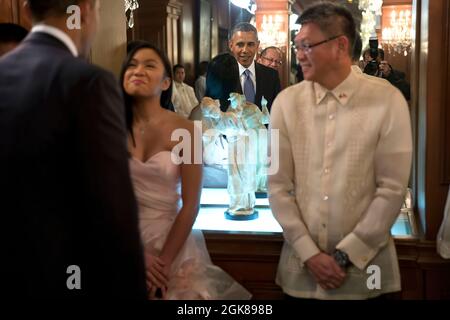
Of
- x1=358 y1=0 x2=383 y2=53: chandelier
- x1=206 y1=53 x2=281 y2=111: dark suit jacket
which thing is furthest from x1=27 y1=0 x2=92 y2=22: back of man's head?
x1=358 y1=0 x2=383 y2=53: chandelier

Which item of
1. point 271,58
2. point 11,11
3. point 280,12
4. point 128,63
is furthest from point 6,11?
point 280,12

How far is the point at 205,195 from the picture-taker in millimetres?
2604

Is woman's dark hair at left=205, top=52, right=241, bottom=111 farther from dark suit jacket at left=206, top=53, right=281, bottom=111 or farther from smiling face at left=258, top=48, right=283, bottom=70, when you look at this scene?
smiling face at left=258, top=48, right=283, bottom=70

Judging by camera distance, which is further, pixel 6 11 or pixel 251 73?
Answer: pixel 251 73

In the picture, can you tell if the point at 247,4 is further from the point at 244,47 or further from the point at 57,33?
the point at 57,33

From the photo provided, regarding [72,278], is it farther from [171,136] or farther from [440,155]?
[440,155]

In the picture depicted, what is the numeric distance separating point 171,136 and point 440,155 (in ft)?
3.19

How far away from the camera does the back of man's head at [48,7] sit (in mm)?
1153

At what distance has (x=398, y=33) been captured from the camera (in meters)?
3.93

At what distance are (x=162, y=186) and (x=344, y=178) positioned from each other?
563mm

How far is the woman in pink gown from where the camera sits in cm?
169

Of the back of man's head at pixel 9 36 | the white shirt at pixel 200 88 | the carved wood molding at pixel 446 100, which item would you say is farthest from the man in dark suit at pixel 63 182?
the white shirt at pixel 200 88
